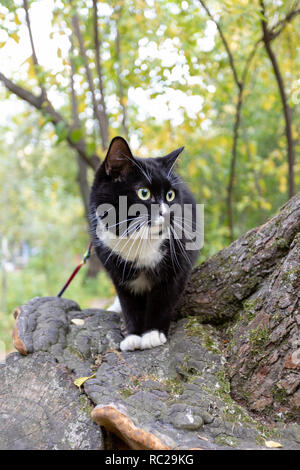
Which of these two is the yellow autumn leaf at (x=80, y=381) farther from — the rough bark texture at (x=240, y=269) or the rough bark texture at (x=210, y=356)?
the rough bark texture at (x=240, y=269)

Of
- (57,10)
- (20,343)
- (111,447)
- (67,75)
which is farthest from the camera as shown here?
(67,75)

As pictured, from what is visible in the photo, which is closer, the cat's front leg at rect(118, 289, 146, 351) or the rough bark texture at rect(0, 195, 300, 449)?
the rough bark texture at rect(0, 195, 300, 449)

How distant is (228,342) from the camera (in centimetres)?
171

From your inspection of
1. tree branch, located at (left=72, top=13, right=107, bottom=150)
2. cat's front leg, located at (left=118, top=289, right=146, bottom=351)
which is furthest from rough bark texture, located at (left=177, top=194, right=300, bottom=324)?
tree branch, located at (left=72, top=13, right=107, bottom=150)

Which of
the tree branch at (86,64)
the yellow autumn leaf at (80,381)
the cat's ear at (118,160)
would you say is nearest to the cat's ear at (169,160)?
the cat's ear at (118,160)

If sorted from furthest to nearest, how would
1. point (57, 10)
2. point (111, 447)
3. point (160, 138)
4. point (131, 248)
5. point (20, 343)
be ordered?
1. point (160, 138)
2. point (57, 10)
3. point (131, 248)
4. point (20, 343)
5. point (111, 447)

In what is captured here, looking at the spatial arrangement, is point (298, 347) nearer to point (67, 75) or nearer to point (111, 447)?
point (111, 447)

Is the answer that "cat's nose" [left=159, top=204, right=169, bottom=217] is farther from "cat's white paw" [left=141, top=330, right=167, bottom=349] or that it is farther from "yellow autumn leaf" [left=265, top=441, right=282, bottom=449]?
"yellow autumn leaf" [left=265, top=441, right=282, bottom=449]

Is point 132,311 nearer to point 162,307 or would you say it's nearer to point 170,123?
point 162,307

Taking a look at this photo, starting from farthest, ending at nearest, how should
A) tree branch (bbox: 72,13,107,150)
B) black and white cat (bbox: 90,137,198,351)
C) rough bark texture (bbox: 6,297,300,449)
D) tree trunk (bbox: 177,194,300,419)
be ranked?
tree branch (bbox: 72,13,107,150) < black and white cat (bbox: 90,137,198,351) < tree trunk (bbox: 177,194,300,419) < rough bark texture (bbox: 6,297,300,449)

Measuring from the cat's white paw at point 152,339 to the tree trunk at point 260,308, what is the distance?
0.73ft

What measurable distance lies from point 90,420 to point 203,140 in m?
3.77

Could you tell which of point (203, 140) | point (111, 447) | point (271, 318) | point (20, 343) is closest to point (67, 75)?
point (203, 140)

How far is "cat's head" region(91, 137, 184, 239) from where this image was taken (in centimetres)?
182
